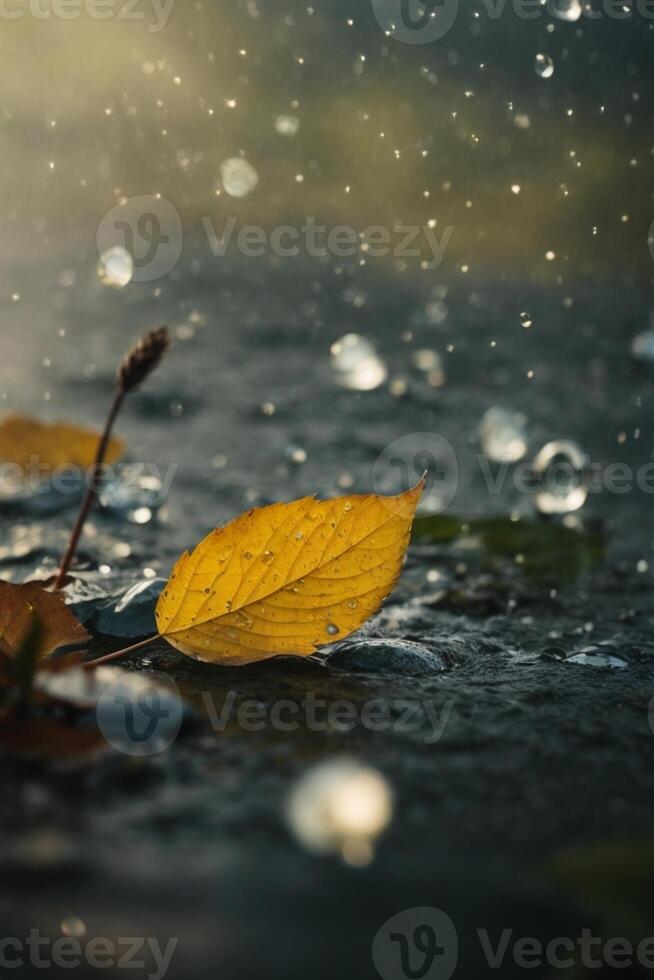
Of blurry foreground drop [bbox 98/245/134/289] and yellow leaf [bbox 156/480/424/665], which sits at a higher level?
blurry foreground drop [bbox 98/245/134/289]

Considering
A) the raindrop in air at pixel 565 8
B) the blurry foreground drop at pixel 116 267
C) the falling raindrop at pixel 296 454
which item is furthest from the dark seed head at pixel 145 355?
the blurry foreground drop at pixel 116 267

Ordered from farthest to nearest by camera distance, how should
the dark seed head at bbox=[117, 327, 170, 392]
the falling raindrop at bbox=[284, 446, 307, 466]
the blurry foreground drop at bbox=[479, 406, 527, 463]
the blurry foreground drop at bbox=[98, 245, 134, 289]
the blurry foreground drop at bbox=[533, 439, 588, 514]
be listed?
the blurry foreground drop at bbox=[98, 245, 134, 289], the blurry foreground drop at bbox=[479, 406, 527, 463], the falling raindrop at bbox=[284, 446, 307, 466], the blurry foreground drop at bbox=[533, 439, 588, 514], the dark seed head at bbox=[117, 327, 170, 392]

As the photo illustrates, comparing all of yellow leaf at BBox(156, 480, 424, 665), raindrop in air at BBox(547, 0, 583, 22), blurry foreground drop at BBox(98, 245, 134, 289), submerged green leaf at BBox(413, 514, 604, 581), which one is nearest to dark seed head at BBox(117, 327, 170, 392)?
yellow leaf at BBox(156, 480, 424, 665)

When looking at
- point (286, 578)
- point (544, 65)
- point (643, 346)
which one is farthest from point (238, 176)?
point (286, 578)

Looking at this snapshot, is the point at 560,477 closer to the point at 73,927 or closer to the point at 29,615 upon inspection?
the point at 29,615

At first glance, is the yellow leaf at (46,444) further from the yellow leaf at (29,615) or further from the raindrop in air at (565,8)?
the raindrop in air at (565,8)

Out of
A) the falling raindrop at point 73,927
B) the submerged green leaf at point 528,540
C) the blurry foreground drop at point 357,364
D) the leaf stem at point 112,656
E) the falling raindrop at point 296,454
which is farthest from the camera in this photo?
the blurry foreground drop at point 357,364

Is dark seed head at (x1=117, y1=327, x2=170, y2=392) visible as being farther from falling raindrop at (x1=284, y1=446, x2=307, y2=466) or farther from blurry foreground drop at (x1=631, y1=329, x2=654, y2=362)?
blurry foreground drop at (x1=631, y1=329, x2=654, y2=362)
